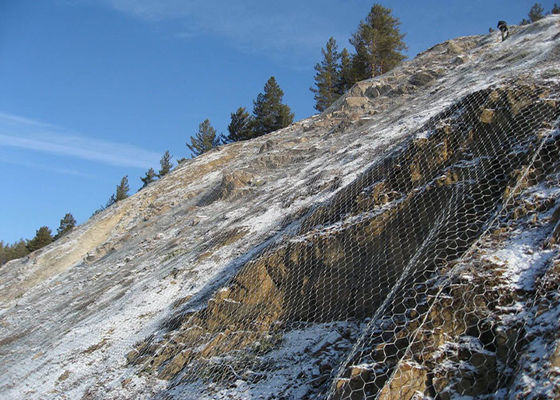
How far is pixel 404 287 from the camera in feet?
12.4

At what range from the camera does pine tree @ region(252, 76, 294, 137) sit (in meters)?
28.5

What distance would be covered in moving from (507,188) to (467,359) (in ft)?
6.70

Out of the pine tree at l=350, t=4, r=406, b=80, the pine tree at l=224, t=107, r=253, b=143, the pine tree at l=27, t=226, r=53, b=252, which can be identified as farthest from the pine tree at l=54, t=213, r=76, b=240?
the pine tree at l=350, t=4, r=406, b=80

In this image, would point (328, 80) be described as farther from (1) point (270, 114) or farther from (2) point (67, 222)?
(2) point (67, 222)

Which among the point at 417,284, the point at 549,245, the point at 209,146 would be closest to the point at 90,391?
the point at 417,284

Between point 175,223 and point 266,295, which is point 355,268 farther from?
point 175,223

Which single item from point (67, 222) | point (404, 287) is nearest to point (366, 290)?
point (404, 287)

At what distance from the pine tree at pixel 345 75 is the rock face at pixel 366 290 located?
16115 mm

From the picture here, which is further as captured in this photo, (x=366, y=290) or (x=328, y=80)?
(x=328, y=80)

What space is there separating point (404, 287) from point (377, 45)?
24.4m

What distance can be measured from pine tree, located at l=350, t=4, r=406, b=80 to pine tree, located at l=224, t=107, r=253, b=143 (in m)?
8.08

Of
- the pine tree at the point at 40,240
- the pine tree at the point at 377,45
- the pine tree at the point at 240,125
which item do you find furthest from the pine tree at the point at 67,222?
the pine tree at the point at 377,45

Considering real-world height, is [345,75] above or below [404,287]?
above

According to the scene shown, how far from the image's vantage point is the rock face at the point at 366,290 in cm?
A: 305
